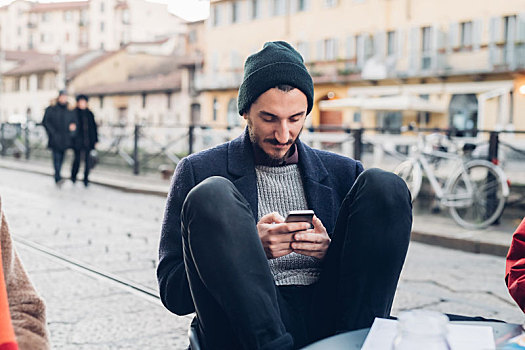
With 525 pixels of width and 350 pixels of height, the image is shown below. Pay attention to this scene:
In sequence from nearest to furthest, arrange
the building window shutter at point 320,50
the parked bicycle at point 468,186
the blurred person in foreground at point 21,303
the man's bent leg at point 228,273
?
the blurred person in foreground at point 21,303 → the man's bent leg at point 228,273 → the parked bicycle at point 468,186 → the building window shutter at point 320,50

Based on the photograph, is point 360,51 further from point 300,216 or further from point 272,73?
point 300,216

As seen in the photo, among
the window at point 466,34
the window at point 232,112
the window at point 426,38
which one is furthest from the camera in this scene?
the window at point 232,112

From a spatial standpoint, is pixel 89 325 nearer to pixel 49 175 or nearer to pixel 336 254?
pixel 336 254

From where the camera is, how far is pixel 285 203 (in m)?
1.99

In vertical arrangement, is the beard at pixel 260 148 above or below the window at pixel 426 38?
below

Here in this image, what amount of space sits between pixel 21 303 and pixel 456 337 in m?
0.80

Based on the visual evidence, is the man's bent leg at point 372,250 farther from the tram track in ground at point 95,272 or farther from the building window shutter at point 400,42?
the building window shutter at point 400,42

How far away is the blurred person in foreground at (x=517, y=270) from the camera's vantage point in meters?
1.61

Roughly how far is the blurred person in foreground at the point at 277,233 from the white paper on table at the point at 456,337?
25 cm

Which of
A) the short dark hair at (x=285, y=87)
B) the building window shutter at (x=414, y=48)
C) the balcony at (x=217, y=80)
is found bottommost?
the short dark hair at (x=285, y=87)

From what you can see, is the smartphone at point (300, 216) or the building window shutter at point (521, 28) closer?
the smartphone at point (300, 216)

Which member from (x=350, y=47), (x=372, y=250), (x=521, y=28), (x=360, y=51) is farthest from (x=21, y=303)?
(x=350, y=47)

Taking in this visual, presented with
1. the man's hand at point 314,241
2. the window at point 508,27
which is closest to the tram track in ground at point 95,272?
the man's hand at point 314,241

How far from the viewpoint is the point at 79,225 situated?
245 inches
